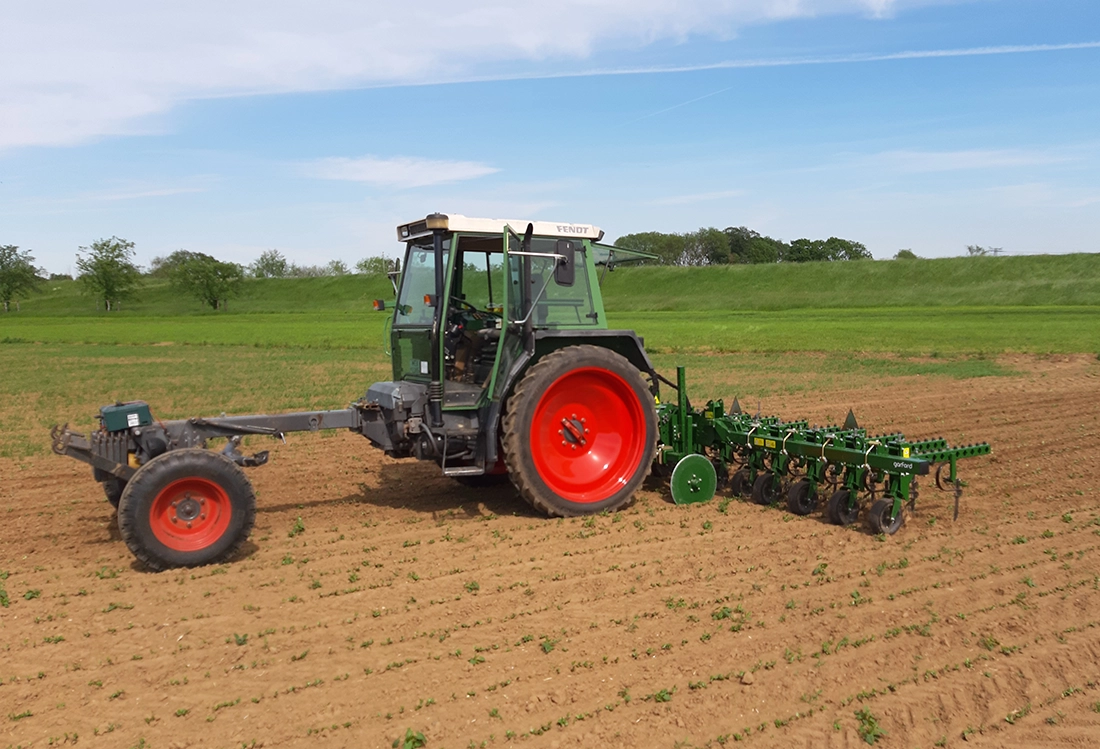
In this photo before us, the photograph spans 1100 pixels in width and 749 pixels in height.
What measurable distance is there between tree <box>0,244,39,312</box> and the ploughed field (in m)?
78.5

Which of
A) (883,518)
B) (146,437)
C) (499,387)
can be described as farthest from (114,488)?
(883,518)

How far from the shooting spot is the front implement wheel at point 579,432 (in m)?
6.65

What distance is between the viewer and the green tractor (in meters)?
6.46

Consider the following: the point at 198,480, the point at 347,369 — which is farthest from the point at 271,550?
the point at 347,369

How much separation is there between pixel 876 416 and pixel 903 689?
8.83 metres

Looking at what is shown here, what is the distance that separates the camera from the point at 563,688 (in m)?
4.11

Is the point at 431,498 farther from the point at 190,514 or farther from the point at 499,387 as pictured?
the point at 190,514

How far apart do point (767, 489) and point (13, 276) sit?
82.9 metres

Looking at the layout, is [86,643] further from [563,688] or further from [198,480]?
[563,688]

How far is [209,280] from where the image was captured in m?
75.8

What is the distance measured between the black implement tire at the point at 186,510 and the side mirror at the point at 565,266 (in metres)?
2.68

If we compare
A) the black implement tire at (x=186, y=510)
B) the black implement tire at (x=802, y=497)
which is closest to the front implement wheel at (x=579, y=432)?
the black implement tire at (x=802, y=497)

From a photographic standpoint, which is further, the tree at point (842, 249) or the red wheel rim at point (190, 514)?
the tree at point (842, 249)

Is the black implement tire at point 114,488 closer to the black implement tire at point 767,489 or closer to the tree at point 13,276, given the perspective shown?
the black implement tire at point 767,489
